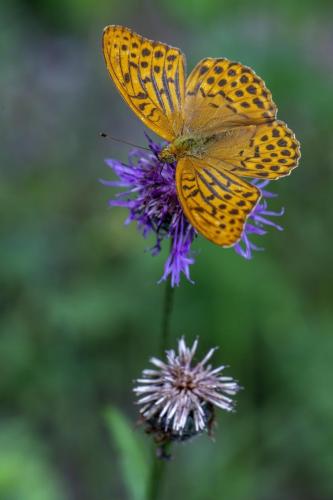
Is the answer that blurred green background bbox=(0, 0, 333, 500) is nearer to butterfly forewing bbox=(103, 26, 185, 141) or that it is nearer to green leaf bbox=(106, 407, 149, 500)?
green leaf bbox=(106, 407, 149, 500)

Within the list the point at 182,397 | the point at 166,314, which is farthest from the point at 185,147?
the point at 182,397

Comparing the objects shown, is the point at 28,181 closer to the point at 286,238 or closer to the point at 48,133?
the point at 48,133

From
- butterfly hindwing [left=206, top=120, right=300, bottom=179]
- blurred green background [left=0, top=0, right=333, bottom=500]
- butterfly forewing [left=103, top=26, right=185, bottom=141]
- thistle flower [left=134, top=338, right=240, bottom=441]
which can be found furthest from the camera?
blurred green background [left=0, top=0, right=333, bottom=500]

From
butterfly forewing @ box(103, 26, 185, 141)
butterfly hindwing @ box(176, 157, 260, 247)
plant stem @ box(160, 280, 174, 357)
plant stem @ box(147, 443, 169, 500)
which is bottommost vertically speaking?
plant stem @ box(147, 443, 169, 500)

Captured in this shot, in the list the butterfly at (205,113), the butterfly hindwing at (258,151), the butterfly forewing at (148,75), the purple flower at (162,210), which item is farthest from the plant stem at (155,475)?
the butterfly forewing at (148,75)

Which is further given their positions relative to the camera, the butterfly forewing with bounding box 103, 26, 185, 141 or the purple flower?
the butterfly forewing with bounding box 103, 26, 185, 141

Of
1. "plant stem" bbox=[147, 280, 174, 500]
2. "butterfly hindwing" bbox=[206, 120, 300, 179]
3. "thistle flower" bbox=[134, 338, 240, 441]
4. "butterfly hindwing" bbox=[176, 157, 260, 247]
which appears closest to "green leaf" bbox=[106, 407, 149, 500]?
"plant stem" bbox=[147, 280, 174, 500]

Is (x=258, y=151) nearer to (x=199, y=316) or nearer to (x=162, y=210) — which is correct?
(x=162, y=210)

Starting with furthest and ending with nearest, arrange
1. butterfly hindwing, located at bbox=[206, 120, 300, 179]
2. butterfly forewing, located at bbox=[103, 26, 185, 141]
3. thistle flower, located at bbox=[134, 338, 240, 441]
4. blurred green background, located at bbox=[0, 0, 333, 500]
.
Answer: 1. blurred green background, located at bbox=[0, 0, 333, 500]
2. butterfly forewing, located at bbox=[103, 26, 185, 141]
3. butterfly hindwing, located at bbox=[206, 120, 300, 179]
4. thistle flower, located at bbox=[134, 338, 240, 441]
